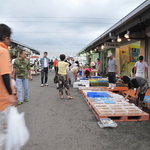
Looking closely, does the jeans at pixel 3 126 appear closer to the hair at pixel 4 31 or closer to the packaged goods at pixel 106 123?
the hair at pixel 4 31

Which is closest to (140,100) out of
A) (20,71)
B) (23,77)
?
(23,77)

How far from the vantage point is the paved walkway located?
143 inches

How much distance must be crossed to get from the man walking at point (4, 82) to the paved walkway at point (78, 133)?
124 centimetres

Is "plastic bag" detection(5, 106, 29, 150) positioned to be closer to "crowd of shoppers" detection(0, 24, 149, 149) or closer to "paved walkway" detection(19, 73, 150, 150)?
"crowd of shoppers" detection(0, 24, 149, 149)

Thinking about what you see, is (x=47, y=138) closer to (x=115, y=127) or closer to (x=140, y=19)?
(x=115, y=127)

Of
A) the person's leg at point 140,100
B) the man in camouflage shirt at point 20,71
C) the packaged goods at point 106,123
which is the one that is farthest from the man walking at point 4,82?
the person's leg at point 140,100

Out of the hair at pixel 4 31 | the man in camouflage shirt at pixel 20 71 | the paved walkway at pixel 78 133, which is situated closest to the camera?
the hair at pixel 4 31

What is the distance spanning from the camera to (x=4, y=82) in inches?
96.3

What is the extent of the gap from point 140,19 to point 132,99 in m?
3.28

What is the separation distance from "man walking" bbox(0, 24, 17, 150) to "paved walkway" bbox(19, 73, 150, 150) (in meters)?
1.24

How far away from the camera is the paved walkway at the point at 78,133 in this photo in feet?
11.9

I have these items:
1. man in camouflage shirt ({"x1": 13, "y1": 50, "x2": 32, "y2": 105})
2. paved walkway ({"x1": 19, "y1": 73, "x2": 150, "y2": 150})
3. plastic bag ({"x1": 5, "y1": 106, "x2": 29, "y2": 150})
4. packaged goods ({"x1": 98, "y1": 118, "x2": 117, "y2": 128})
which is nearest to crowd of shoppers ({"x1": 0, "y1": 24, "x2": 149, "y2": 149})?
man in camouflage shirt ({"x1": 13, "y1": 50, "x2": 32, "y2": 105})

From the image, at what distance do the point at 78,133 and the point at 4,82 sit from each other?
2.40 m

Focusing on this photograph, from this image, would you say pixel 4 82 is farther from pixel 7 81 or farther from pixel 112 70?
pixel 112 70
